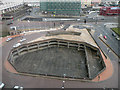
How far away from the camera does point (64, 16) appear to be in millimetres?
129750

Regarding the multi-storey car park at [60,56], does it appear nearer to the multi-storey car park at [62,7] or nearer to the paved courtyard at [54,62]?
the paved courtyard at [54,62]

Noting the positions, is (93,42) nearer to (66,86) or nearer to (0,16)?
(66,86)

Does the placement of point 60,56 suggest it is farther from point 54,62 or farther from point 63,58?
point 54,62

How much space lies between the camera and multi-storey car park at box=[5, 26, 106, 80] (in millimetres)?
41125

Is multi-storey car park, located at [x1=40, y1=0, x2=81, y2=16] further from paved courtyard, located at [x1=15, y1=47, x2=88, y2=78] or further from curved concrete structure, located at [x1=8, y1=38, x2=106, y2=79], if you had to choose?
paved courtyard, located at [x1=15, y1=47, x2=88, y2=78]

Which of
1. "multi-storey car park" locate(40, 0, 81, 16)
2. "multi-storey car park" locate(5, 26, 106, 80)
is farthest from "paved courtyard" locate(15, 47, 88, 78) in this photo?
"multi-storey car park" locate(40, 0, 81, 16)

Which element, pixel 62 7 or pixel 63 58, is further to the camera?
pixel 62 7

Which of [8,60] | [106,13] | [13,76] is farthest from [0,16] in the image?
[106,13]

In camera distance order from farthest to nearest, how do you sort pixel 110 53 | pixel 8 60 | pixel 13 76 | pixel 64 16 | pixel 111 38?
pixel 64 16, pixel 111 38, pixel 110 53, pixel 8 60, pixel 13 76

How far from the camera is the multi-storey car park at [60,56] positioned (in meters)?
41.1

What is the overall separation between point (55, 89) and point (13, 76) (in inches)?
564

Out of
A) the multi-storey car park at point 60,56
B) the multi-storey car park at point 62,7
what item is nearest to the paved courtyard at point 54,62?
the multi-storey car park at point 60,56

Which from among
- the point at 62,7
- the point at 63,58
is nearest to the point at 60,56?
the point at 63,58

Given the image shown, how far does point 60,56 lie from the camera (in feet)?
169
